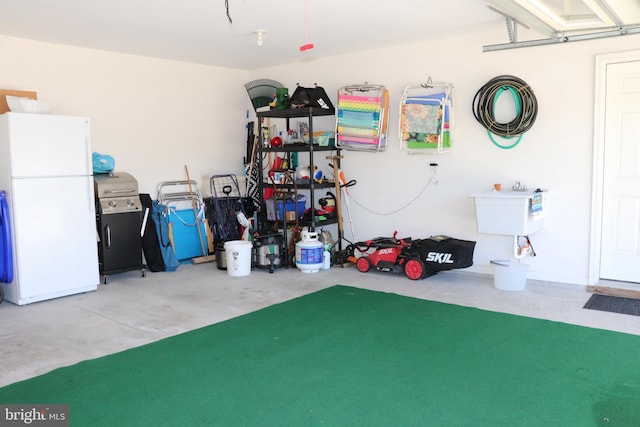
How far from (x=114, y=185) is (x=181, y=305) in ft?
6.34

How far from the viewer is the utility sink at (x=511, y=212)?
5.35 meters

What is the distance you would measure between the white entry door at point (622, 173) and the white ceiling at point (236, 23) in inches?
50.3

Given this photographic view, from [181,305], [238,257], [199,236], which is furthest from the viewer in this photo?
[199,236]

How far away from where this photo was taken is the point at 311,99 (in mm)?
6812

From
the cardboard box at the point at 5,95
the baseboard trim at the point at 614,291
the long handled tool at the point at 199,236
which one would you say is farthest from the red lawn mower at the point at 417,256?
the cardboard box at the point at 5,95

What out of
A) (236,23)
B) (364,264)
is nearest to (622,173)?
(364,264)

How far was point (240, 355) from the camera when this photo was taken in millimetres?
3859

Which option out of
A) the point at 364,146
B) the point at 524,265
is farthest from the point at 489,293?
the point at 364,146

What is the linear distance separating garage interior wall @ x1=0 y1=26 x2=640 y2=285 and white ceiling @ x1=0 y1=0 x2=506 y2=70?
324 millimetres

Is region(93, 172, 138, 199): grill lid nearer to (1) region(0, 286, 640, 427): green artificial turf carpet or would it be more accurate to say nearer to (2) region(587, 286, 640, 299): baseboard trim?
(1) region(0, 286, 640, 427): green artificial turf carpet

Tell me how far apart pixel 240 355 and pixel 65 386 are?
44.8 inches

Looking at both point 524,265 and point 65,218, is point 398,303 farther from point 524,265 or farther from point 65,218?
point 65,218

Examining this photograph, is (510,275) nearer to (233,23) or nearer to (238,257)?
(238,257)

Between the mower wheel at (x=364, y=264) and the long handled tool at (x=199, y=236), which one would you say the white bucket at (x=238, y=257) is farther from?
the mower wheel at (x=364, y=264)
